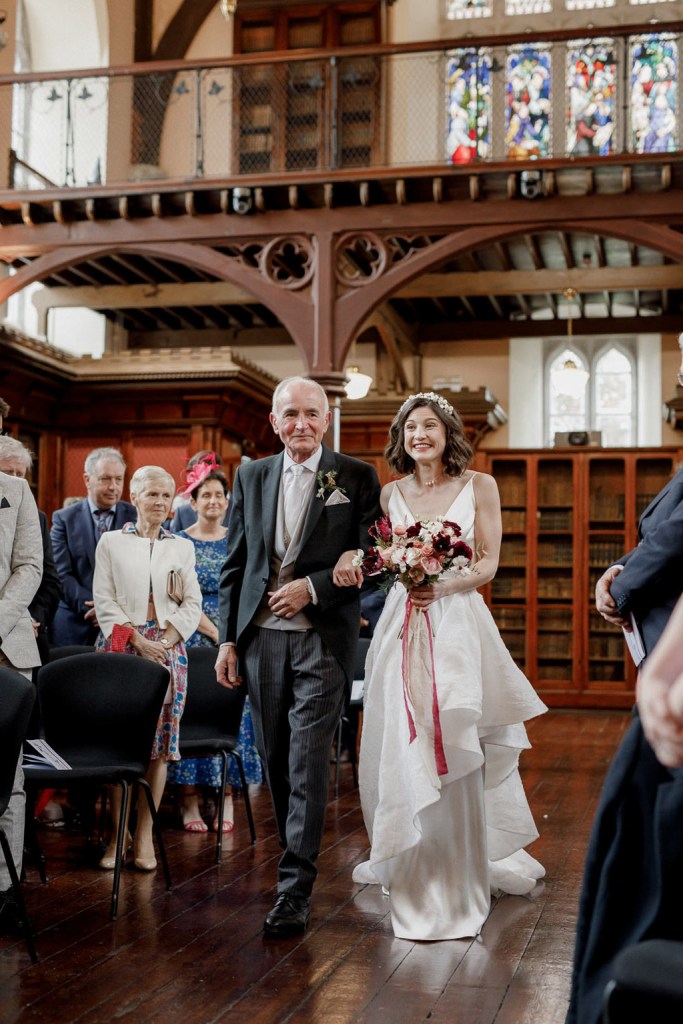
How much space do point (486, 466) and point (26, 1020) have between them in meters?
10.7

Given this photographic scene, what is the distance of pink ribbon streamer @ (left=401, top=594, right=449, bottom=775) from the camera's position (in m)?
4.04

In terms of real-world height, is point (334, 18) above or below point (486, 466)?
above

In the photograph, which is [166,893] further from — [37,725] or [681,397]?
[681,397]

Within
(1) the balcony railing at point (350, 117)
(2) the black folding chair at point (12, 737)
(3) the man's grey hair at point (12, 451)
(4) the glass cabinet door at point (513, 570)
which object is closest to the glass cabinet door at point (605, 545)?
(4) the glass cabinet door at point (513, 570)

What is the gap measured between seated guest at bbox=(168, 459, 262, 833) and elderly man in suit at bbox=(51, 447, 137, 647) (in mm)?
590

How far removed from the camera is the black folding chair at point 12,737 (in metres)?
3.60

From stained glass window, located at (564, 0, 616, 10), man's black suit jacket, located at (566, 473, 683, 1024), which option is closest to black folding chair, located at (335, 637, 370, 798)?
man's black suit jacket, located at (566, 473, 683, 1024)

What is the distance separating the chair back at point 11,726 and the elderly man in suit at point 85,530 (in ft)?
9.77

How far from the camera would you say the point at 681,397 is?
45.8 ft

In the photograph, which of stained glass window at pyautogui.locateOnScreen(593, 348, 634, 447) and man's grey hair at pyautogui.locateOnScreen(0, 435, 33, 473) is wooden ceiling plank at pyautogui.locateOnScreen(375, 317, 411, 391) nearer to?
stained glass window at pyautogui.locateOnScreen(593, 348, 634, 447)

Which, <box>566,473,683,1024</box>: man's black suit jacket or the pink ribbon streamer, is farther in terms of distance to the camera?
the pink ribbon streamer

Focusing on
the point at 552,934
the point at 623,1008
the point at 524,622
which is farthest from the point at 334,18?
the point at 623,1008

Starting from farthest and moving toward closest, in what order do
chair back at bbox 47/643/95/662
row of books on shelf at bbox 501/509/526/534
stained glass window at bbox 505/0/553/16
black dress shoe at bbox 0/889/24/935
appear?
1. stained glass window at bbox 505/0/553/16
2. row of books on shelf at bbox 501/509/526/534
3. chair back at bbox 47/643/95/662
4. black dress shoe at bbox 0/889/24/935

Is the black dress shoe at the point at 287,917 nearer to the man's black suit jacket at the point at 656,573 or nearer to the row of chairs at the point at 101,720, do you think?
the row of chairs at the point at 101,720
